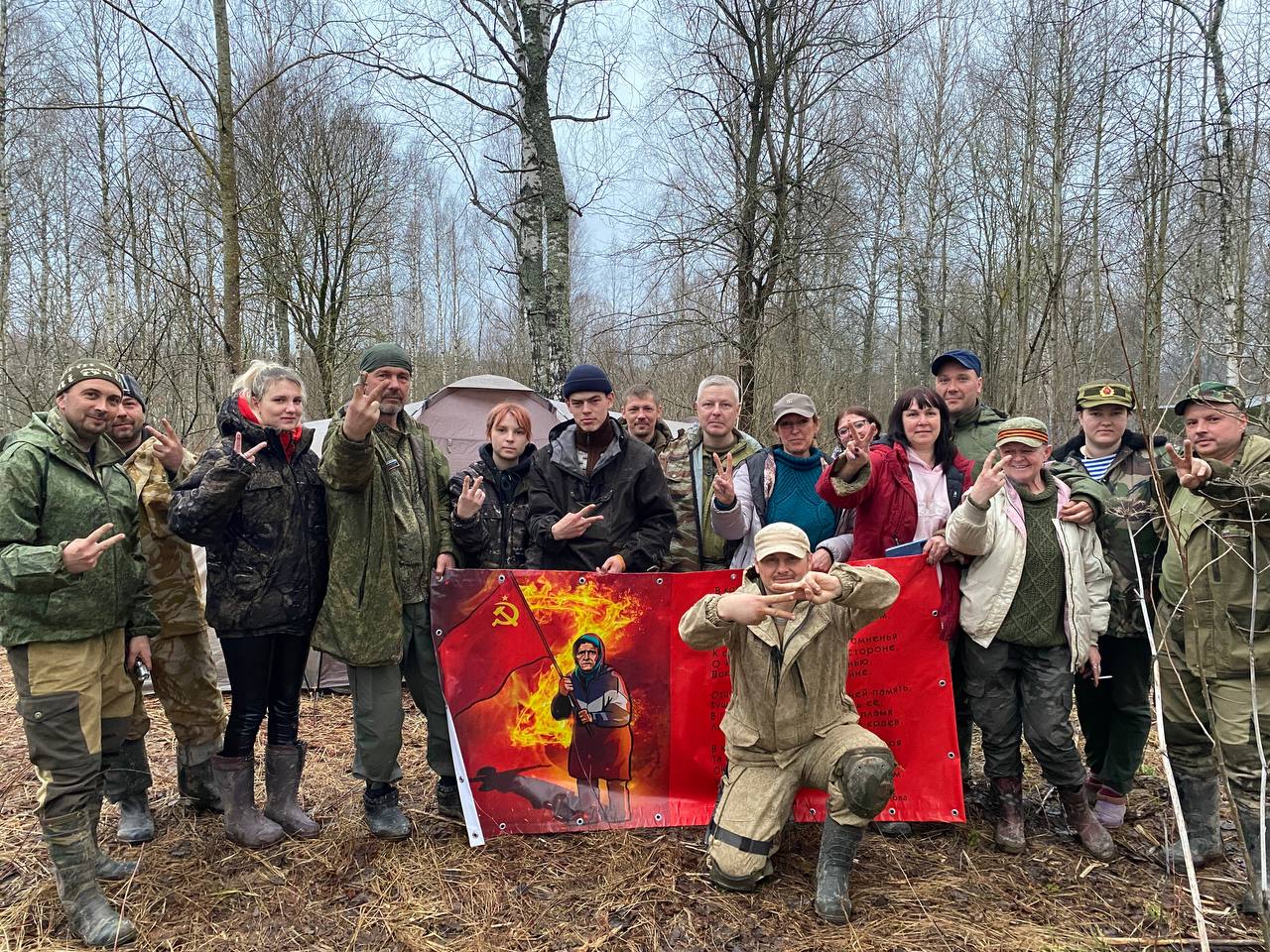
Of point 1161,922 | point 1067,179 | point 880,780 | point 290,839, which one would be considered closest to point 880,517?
point 880,780

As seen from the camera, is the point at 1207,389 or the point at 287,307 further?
the point at 287,307

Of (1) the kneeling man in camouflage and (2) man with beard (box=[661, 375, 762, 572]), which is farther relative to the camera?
(2) man with beard (box=[661, 375, 762, 572])

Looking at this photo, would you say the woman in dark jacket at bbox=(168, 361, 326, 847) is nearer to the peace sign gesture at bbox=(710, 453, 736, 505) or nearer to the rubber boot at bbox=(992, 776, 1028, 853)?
the peace sign gesture at bbox=(710, 453, 736, 505)

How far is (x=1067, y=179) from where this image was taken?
17.7m

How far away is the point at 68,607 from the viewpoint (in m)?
3.00

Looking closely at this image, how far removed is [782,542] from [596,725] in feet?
4.86

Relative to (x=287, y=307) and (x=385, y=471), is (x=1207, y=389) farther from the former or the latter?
(x=287, y=307)

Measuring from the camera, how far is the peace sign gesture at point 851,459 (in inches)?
141

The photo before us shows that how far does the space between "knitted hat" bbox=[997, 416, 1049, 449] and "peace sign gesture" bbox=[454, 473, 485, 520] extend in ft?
8.82

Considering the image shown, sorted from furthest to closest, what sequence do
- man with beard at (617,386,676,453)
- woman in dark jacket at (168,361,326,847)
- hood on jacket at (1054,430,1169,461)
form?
man with beard at (617,386,676,453) → hood on jacket at (1054,430,1169,461) → woman in dark jacket at (168,361,326,847)

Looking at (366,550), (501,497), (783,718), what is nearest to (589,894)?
(783,718)

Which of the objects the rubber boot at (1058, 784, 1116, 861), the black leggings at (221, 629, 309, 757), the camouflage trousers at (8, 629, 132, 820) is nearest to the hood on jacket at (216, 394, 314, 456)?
the black leggings at (221, 629, 309, 757)

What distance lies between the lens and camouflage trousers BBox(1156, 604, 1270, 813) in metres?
3.25

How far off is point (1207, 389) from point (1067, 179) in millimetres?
17747
